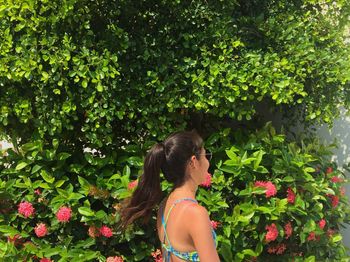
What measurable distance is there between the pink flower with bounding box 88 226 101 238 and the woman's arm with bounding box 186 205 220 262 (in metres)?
1.23

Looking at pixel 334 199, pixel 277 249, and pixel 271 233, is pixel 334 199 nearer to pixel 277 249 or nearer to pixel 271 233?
pixel 277 249

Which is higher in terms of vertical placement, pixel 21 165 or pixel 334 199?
pixel 21 165

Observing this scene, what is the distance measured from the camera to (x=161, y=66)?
3398 millimetres

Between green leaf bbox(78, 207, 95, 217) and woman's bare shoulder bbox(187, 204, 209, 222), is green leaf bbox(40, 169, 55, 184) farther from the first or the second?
woman's bare shoulder bbox(187, 204, 209, 222)

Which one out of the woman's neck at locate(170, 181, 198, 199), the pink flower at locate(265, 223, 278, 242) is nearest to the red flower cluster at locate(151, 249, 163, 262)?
the pink flower at locate(265, 223, 278, 242)

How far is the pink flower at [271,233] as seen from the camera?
11.0 ft

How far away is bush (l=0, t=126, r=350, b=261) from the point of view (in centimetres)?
335

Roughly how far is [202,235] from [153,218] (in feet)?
4.31

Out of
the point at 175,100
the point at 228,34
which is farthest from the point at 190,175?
the point at 228,34

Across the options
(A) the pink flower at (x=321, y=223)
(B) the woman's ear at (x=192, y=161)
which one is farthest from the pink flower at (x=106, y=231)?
A: (A) the pink flower at (x=321, y=223)

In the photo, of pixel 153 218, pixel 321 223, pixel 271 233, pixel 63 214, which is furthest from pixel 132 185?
pixel 321 223

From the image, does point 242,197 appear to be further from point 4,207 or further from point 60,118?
point 4,207

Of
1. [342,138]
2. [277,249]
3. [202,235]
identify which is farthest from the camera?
[342,138]

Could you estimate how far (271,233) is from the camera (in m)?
3.35
